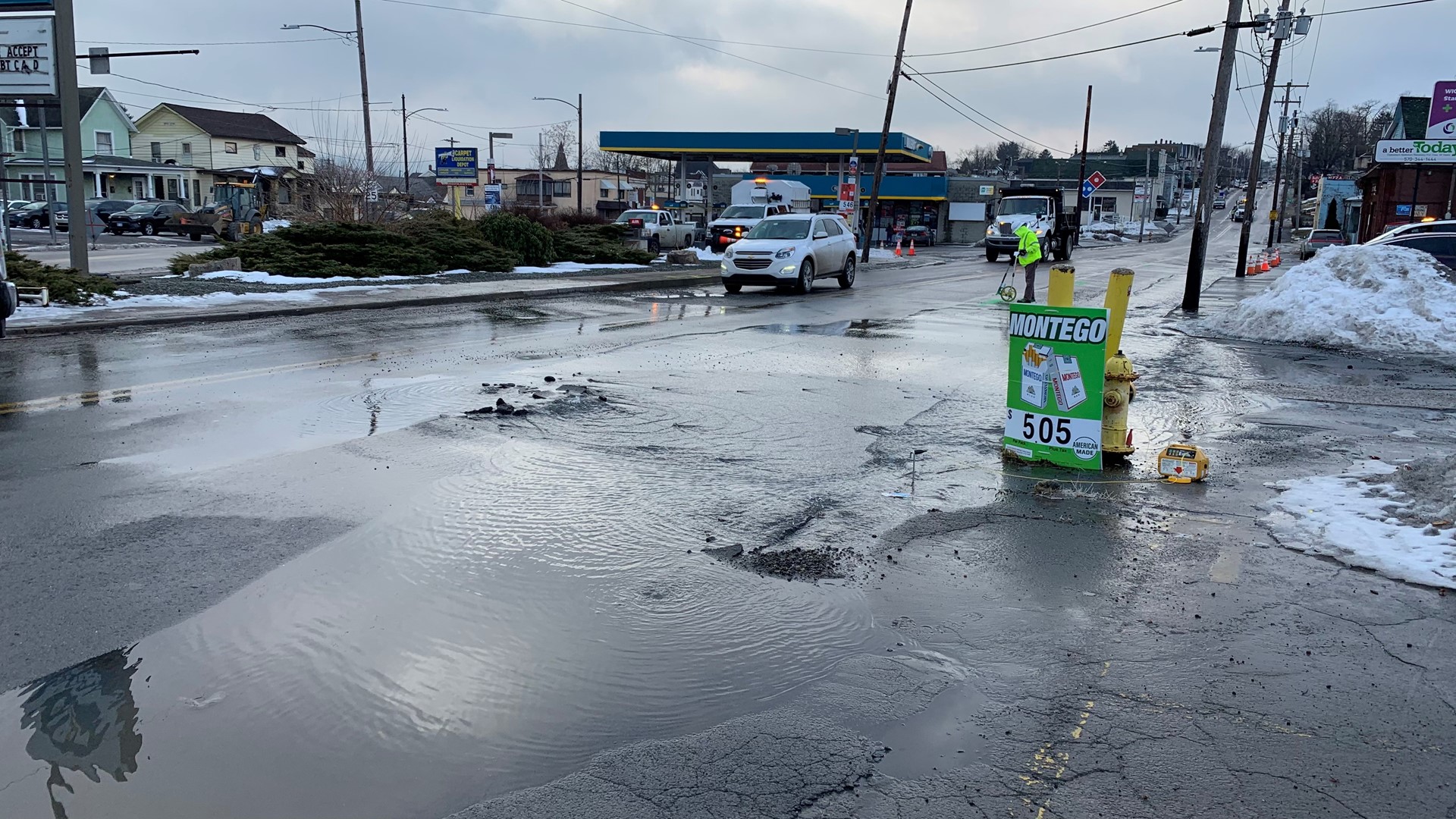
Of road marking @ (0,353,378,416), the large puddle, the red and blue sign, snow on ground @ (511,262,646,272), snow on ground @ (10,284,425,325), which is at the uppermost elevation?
the red and blue sign

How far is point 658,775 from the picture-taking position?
11.5ft

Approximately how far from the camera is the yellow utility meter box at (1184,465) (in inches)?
288

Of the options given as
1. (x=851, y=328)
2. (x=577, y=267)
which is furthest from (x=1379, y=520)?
(x=577, y=267)

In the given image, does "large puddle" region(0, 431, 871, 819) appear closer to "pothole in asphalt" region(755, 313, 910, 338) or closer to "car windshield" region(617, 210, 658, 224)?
"pothole in asphalt" region(755, 313, 910, 338)

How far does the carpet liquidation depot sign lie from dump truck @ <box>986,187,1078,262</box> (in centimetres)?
3245

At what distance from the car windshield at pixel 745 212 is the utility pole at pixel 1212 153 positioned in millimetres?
19461

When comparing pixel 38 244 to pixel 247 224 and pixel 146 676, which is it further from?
pixel 146 676

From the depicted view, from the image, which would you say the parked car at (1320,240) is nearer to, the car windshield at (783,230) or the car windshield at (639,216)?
the car windshield at (639,216)

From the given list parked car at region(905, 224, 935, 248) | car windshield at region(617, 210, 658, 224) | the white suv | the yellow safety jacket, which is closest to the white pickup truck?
car windshield at region(617, 210, 658, 224)

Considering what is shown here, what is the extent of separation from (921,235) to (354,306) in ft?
162

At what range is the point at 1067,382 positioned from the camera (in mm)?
7426

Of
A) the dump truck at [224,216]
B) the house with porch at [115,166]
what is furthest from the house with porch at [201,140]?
the dump truck at [224,216]

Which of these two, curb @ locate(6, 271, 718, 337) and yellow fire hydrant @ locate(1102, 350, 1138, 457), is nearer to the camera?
yellow fire hydrant @ locate(1102, 350, 1138, 457)

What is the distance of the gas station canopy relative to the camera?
5409 centimetres
